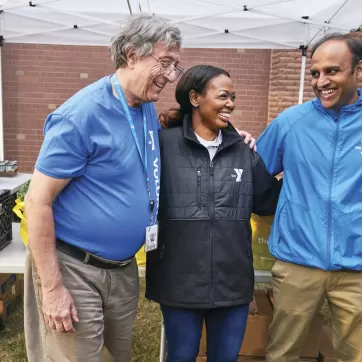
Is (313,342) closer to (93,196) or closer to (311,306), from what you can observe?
(311,306)

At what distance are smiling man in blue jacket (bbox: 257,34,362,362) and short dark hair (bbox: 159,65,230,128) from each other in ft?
1.29

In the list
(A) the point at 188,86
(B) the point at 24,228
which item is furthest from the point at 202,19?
(B) the point at 24,228

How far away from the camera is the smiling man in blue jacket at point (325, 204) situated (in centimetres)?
170

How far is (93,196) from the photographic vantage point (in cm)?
143

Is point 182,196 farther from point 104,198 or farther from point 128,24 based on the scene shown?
point 128,24

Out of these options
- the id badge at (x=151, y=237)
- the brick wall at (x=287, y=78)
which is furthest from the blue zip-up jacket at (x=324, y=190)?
the brick wall at (x=287, y=78)

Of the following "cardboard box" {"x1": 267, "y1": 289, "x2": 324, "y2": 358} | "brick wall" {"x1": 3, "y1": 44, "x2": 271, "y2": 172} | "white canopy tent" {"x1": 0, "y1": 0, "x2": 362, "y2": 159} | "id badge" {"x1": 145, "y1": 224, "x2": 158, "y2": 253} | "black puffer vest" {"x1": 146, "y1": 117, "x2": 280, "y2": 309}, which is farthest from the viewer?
"brick wall" {"x1": 3, "y1": 44, "x2": 271, "y2": 172}

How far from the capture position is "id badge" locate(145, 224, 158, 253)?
157cm

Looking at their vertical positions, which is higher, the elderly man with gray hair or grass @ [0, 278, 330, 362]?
the elderly man with gray hair

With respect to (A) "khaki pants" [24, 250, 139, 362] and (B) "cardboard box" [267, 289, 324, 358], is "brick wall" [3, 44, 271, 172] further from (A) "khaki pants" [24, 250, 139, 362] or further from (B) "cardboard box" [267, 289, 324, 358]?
(A) "khaki pants" [24, 250, 139, 362]

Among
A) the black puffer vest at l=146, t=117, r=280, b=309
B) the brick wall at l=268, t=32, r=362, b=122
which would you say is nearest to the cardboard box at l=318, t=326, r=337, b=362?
the black puffer vest at l=146, t=117, r=280, b=309

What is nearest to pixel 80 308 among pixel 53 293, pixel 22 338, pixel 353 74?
pixel 53 293

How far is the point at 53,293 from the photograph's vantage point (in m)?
1.41

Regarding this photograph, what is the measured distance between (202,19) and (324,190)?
3.42 m
